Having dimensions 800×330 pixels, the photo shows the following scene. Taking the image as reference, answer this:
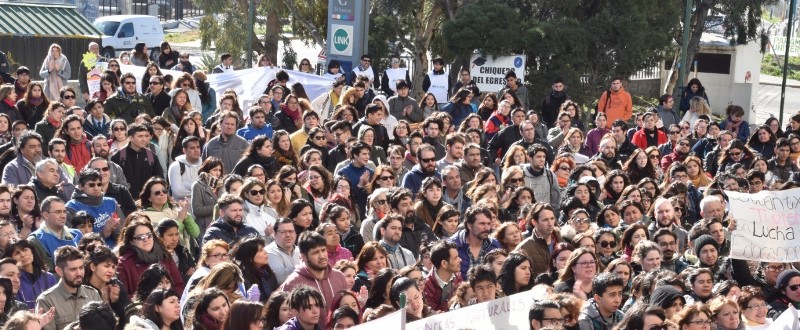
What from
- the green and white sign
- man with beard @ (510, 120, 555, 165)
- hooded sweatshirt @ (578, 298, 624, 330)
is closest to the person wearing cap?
man with beard @ (510, 120, 555, 165)

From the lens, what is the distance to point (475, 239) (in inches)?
487

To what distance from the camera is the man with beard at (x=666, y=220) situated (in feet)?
44.8

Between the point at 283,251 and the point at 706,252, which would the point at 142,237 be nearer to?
the point at 283,251

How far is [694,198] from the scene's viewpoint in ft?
53.0

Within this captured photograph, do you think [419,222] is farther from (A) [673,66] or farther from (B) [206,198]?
(A) [673,66]

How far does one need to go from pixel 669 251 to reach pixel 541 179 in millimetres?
3250

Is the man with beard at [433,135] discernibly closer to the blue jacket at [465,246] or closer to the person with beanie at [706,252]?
the blue jacket at [465,246]

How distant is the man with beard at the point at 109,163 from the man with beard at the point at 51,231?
2.81m

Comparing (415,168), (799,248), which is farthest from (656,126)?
(799,248)

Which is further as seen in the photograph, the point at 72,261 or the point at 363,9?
the point at 363,9

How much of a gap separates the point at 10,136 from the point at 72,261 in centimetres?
648

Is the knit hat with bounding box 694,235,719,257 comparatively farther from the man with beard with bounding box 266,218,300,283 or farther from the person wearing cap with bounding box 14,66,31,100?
the person wearing cap with bounding box 14,66,31,100

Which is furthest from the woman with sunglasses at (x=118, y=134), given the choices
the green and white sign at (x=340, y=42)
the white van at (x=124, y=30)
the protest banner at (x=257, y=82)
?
the white van at (x=124, y=30)

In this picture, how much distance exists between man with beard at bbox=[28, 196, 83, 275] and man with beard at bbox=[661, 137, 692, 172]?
29.0ft
